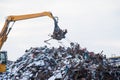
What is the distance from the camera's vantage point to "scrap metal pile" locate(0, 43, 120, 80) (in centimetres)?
1881

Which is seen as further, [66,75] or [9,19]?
[9,19]

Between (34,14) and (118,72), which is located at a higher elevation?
(34,14)

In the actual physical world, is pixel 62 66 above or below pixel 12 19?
below

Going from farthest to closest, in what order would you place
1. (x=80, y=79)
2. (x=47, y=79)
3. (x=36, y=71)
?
1. (x=36, y=71)
2. (x=47, y=79)
3. (x=80, y=79)

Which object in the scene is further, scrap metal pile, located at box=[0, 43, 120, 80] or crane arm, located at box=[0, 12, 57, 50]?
crane arm, located at box=[0, 12, 57, 50]

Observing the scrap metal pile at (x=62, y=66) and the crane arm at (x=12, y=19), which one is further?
the crane arm at (x=12, y=19)

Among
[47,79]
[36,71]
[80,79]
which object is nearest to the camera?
[80,79]

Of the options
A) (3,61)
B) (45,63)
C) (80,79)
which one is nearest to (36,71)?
(45,63)

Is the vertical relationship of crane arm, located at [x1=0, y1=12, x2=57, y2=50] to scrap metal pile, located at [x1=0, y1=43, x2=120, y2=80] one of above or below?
above

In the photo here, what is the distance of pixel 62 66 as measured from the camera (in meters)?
21.2

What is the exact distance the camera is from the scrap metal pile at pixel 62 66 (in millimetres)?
18812

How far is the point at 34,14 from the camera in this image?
20.6m

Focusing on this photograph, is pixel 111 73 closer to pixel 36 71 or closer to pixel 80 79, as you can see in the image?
pixel 80 79

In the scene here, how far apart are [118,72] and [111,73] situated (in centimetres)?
55
